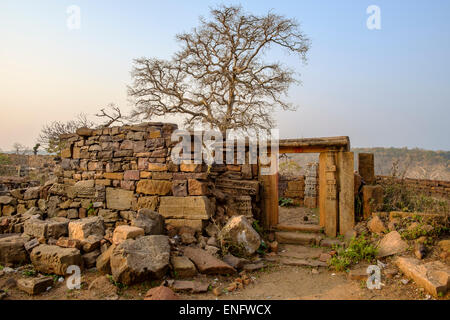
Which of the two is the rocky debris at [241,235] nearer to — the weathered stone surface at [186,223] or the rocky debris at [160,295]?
the weathered stone surface at [186,223]

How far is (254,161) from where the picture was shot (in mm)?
6848

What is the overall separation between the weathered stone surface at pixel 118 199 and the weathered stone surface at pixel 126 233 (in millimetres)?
1549

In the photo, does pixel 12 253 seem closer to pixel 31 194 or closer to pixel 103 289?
pixel 103 289

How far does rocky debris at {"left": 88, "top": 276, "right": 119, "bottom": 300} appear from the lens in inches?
140

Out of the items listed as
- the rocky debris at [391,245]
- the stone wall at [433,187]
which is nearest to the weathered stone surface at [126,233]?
the rocky debris at [391,245]

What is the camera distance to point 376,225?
5.61 meters

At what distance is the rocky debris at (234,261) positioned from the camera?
467 cm

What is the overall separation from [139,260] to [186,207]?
73.2 inches

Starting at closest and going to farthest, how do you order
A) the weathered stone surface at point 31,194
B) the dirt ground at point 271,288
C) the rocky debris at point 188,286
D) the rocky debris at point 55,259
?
the dirt ground at point 271,288 → the rocky debris at point 188,286 → the rocky debris at point 55,259 → the weathered stone surface at point 31,194

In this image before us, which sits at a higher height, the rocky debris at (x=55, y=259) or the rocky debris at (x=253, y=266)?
the rocky debris at (x=55, y=259)

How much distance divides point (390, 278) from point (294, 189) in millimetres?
7476

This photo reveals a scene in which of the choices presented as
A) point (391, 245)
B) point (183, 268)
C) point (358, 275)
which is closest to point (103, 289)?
point (183, 268)

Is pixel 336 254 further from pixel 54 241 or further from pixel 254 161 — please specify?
pixel 54 241
